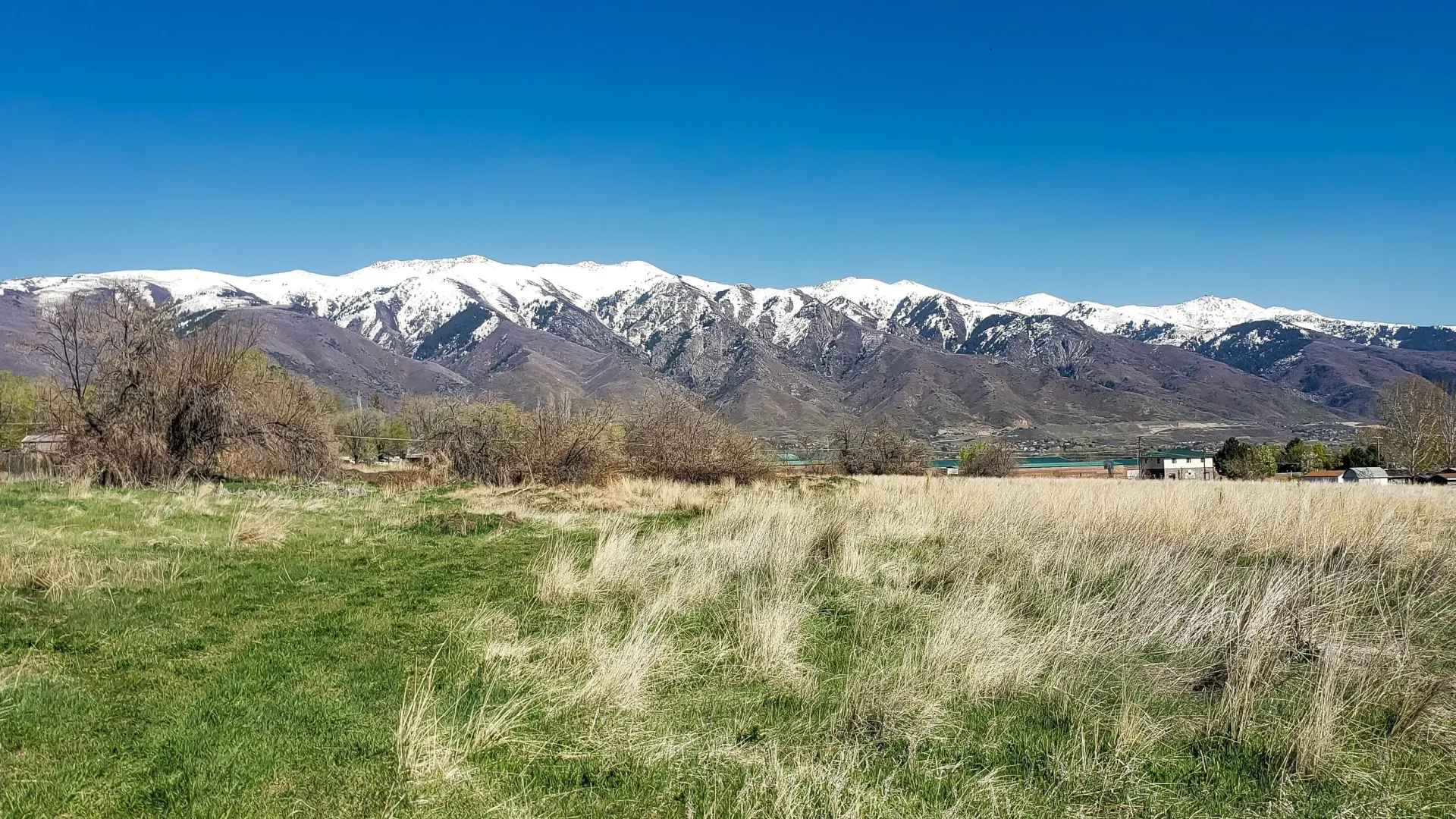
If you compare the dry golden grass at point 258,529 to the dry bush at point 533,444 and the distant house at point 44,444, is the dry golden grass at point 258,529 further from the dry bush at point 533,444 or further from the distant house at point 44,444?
the dry bush at point 533,444

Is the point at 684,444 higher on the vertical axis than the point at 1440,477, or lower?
higher

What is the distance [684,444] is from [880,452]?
70.2 feet

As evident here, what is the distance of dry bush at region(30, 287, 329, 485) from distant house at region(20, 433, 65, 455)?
0.44 meters

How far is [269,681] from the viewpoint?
5.50 meters

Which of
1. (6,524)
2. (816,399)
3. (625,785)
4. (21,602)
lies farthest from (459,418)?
(816,399)

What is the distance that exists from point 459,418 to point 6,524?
17163mm

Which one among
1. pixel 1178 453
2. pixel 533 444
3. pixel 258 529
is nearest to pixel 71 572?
pixel 258 529

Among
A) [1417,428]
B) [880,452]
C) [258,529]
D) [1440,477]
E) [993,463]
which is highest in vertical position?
[1417,428]

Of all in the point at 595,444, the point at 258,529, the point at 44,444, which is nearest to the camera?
the point at 258,529

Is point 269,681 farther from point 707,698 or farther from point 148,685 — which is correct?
point 707,698

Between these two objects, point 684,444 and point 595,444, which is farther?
point 684,444

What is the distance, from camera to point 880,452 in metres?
46.5

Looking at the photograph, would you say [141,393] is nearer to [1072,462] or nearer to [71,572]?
[71,572]

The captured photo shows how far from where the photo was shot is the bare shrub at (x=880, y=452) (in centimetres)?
4575
